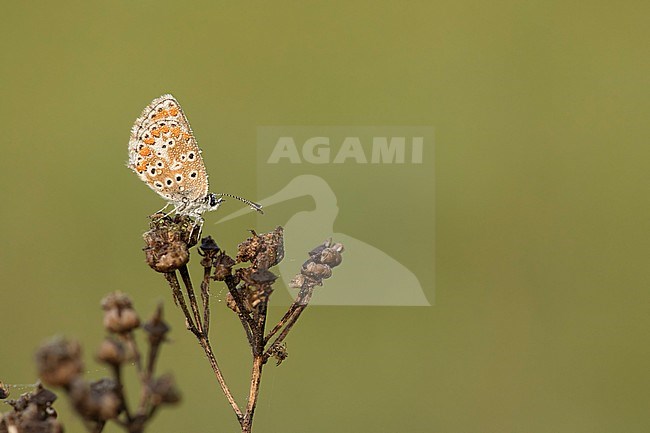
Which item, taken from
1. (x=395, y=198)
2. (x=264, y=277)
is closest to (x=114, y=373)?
(x=264, y=277)

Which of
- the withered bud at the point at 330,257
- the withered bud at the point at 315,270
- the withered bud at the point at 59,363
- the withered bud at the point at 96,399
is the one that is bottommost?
the withered bud at the point at 96,399

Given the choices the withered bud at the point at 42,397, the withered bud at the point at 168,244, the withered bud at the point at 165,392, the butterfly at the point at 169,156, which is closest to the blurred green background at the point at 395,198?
the butterfly at the point at 169,156

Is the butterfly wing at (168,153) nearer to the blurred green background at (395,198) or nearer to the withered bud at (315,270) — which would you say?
the withered bud at (315,270)

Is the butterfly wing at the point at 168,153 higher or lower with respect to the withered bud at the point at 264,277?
higher

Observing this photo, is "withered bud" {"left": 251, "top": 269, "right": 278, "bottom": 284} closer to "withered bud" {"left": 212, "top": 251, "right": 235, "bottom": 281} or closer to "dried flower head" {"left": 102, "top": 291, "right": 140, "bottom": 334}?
"withered bud" {"left": 212, "top": 251, "right": 235, "bottom": 281}

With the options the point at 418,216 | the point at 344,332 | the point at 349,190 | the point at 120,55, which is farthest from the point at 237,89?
the point at 344,332
